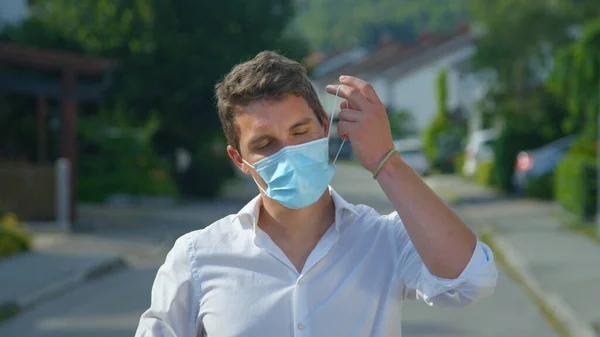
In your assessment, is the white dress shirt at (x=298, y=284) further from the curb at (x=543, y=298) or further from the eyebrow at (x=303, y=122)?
the curb at (x=543, y=298)

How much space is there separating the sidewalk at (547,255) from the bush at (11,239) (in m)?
7.31

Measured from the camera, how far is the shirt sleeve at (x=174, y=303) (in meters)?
3.20

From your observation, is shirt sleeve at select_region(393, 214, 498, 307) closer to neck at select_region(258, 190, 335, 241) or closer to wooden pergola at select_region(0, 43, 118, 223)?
neck at select_region(258, 190, 335, 241)

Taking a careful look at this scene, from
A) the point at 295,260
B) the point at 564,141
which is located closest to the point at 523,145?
the point at 564,141

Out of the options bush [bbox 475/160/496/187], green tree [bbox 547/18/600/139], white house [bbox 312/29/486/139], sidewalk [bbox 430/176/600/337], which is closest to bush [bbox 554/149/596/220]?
sidewalk [bbox 430/176/600/337]

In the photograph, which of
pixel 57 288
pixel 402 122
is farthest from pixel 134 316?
pixel 402 122

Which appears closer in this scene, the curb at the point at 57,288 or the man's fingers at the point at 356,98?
the man's fingers at the point at 356,98

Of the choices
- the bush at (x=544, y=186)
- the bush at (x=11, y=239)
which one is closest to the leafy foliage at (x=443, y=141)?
the bush at (x=544, y=186)

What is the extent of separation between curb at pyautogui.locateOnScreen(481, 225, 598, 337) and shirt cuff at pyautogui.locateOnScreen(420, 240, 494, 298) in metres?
7.86

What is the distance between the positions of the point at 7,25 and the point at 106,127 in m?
6.10

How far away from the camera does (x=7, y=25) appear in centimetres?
2970

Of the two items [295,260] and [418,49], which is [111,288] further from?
[418,49]

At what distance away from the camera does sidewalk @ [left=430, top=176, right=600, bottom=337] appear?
39.8 feet

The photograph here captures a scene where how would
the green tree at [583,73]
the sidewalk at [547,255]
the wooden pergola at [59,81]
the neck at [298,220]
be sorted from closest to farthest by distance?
the neck at [298,220] < the sidewalk at [547,255] < the wooden pergola at [59,81] < the green tree at [583,73]
